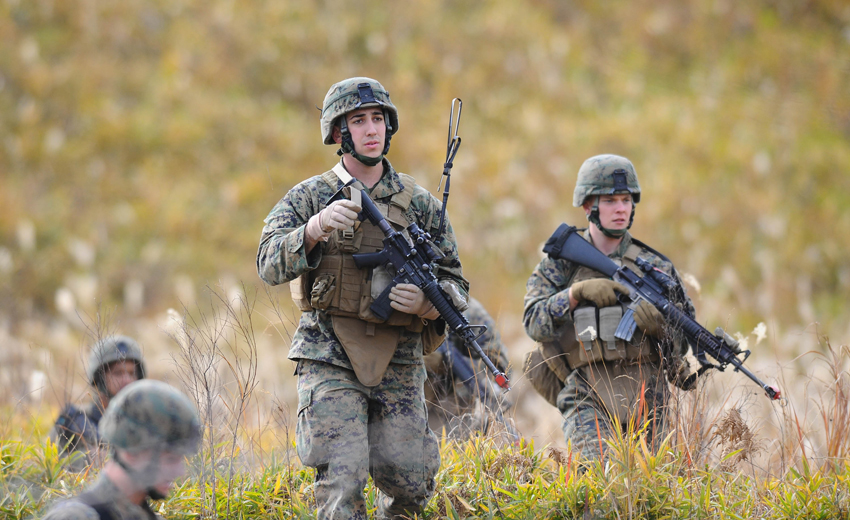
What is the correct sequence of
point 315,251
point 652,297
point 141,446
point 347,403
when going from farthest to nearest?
point 652,297 < point 315,251 < point 347,403 < point 141,446

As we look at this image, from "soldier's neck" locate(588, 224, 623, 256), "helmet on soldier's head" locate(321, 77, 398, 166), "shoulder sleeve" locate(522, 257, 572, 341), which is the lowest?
"shoulder sleeve" locate(522, 257, 572, 341)

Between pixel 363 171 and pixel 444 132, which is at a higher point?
pixel 444 132

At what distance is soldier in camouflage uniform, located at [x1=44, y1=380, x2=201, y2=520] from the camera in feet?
8.03

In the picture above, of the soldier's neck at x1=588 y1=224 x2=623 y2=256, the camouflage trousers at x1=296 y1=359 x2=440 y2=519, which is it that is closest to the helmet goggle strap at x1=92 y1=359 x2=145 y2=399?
the camouflage trousers at x1=296 y1=359 x2=440 y2=519

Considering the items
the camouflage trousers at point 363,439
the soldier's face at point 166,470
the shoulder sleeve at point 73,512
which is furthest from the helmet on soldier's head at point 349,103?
the shoulder sleeve at point 73,512

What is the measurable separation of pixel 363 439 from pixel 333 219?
936 mm

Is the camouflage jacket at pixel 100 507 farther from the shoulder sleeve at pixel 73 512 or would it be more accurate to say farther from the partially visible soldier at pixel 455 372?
the partially visible soldier at pixel 455 372

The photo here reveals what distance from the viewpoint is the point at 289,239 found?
3537 millimetres

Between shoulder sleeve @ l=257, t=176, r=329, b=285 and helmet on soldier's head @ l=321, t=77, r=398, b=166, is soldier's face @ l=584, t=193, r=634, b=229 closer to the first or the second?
helmet on soldier's head @ l=321, t=77, r=398, b=166

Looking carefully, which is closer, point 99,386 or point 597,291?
point 597,291

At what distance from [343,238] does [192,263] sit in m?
10.6

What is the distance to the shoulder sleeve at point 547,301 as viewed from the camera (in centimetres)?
474

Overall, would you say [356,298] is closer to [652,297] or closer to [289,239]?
[289,239]

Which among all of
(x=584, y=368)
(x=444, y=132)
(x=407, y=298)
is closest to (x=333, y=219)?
(x=407, y=298)
